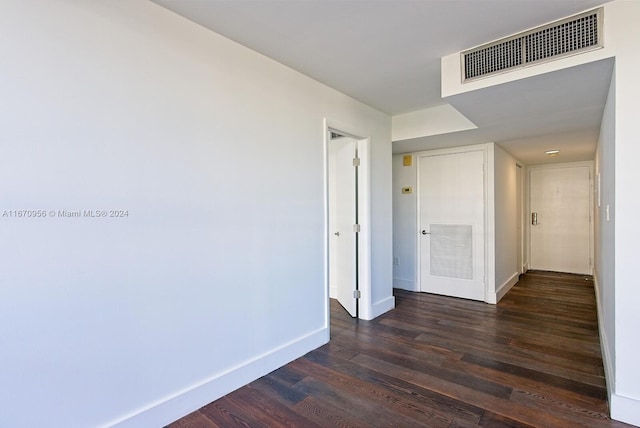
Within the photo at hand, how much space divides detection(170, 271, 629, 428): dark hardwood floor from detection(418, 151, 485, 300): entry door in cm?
83

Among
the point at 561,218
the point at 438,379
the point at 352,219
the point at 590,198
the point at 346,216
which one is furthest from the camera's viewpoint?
the point at 561,218

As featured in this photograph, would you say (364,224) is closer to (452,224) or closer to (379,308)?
(379,308)

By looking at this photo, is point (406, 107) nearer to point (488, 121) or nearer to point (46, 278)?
point (488, 121)

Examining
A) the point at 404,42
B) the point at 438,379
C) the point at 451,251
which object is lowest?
the point at 438,379

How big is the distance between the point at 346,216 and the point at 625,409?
2.74 metres

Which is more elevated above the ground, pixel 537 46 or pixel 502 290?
pixel 537 46

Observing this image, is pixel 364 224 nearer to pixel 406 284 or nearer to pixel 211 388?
pixel 406 284

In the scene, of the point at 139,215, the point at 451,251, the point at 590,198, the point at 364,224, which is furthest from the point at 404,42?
the point at 590,198

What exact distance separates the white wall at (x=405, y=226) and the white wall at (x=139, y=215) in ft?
9.14

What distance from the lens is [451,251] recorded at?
483 cm

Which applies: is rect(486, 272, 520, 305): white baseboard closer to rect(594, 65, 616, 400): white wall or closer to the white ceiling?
rect(594, 65, 616, 400): white wall

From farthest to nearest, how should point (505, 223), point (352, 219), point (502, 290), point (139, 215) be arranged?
point (505, 223)
point (502, 290)
point (352, 219)
point (139, 215)

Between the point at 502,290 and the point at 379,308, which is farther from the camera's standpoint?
the point at 502,290

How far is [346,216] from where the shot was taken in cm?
400
